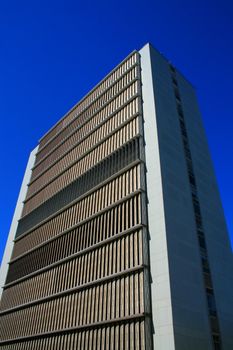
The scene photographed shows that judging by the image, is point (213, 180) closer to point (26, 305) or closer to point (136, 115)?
point (136, 115)

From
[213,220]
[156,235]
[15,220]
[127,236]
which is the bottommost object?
[156,235]

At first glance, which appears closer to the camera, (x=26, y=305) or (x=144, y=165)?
(x=144, y=165)

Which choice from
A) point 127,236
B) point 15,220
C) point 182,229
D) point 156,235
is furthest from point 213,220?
point 15,220

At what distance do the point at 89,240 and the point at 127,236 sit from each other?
487 cm

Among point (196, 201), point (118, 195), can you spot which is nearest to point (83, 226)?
point (118, 195)

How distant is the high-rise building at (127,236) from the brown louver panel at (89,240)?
0.11m

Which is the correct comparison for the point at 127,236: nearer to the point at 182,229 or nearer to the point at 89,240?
the point at 182,229

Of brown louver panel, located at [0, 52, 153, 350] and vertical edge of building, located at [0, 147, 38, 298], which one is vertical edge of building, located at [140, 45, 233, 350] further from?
vertical edge of building, located at [0, 147, 38, 298]

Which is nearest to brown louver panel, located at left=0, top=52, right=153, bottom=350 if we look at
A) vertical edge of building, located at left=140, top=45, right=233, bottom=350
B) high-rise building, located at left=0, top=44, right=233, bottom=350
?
high-rise building, located at left=0, top=44, right=233, bottom=350

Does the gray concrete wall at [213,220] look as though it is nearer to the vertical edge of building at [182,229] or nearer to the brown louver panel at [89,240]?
the vertical edge of building at [182,229]

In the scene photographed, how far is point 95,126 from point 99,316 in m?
20.1

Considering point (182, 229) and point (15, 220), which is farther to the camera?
point (15, 220)

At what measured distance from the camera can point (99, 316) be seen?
21672 millimetres

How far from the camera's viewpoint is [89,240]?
88.1ft
